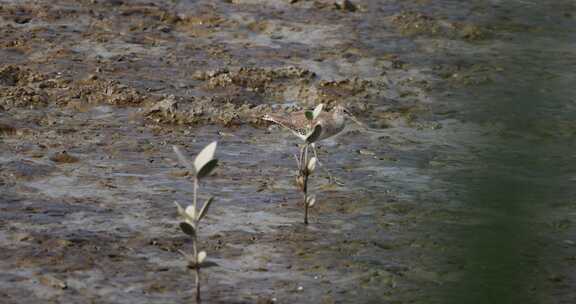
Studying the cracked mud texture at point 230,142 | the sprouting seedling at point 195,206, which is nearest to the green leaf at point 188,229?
the sprouting seedling at point 195,206

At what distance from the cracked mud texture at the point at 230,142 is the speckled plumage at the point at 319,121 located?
0.24 metres

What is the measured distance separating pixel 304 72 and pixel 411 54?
113 centimetres

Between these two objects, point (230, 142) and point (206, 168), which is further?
point (230, 142)

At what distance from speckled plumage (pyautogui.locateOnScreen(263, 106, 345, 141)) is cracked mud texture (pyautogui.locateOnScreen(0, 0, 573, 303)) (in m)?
0.24

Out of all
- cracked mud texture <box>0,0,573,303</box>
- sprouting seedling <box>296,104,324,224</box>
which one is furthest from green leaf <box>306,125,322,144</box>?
cracked mud texture <box>0,0,573,303</box>

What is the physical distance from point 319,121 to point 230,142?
0.94 m

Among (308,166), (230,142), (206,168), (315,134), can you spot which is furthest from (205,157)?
(230,142)

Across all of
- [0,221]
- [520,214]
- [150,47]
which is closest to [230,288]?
[0,221]

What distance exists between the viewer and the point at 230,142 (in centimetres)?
686

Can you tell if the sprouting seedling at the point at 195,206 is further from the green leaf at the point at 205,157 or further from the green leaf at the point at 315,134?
the green leaf at the point at 315,134

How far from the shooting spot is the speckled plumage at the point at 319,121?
20.4ft

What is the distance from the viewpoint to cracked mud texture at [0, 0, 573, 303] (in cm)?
464

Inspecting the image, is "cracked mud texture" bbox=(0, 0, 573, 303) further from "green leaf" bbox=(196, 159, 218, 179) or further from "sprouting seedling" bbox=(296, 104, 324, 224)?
"green leaf" bbox=(196, 159, 218, 179)

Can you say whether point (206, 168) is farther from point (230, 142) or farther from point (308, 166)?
point (230, 142)
